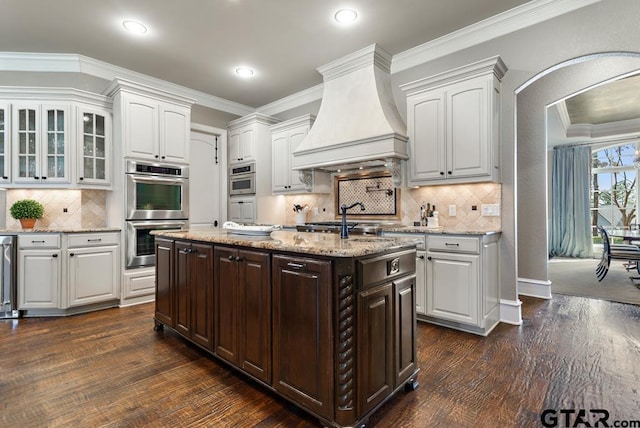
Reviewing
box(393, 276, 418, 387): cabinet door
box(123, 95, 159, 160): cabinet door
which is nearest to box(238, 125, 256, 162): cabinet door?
box(123, 95, 159, 160): cabinet door

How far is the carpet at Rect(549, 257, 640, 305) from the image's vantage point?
170 inches

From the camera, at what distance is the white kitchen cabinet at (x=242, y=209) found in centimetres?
520

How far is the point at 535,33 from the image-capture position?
3.12m

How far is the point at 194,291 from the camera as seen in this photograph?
2545 mm

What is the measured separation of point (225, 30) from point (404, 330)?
11.1 feet

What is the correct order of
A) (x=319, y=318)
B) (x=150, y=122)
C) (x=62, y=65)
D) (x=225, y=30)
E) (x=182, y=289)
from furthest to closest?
1. (x=150, y=122)
2. (x=62, y=65)
3. (x=225, y=30)
4. (x=182, y=289)
5. (x=319, y=318)

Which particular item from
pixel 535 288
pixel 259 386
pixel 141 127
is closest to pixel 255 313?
pixel 259 386

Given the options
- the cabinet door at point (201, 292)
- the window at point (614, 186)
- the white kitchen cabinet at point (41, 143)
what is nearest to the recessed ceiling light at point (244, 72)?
the white kitchen cabinet at point (41, 143)

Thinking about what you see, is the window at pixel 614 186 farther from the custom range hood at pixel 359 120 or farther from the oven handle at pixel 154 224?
the oven handle at pixel 154 224

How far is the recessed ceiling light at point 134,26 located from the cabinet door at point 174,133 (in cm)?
96

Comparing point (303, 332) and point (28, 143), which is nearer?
point (303, 332)

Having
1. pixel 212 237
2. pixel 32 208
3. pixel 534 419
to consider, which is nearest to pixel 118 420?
pixel 212 237

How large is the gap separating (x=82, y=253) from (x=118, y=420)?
2.55 meters

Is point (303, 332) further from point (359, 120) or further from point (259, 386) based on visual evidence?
point (359, 120)
